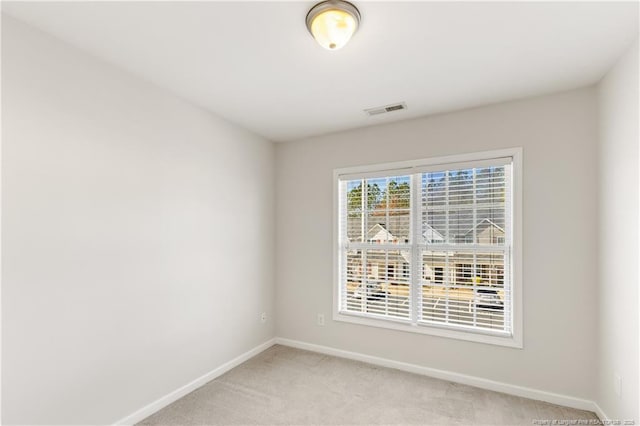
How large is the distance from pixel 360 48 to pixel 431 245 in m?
1.94

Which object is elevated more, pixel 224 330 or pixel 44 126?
pixel 44 126

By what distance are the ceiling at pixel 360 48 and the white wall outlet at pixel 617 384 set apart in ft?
6.96

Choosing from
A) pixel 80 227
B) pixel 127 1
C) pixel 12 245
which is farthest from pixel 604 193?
pixel 12 245

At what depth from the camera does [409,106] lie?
2.97 m

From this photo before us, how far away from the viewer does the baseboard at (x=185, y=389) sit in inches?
91.9

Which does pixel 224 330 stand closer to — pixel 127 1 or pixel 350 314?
pixel 350 314

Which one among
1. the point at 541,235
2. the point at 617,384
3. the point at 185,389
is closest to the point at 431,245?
the point at 541,235

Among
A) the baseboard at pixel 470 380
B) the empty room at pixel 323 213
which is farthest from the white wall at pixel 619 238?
the baseboard at pixel 470 380

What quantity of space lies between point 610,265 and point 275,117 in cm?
298

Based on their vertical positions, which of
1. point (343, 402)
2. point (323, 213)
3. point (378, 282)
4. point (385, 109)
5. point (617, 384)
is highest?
point (385, 109)

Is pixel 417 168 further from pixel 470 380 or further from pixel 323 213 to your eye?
pixel 470 380

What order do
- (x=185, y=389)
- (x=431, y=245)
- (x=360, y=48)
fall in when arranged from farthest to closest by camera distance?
(x=431, y=245), (x=185, y=389), (x=360, y=48)

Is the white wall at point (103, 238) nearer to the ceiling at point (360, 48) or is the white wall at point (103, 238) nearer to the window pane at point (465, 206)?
the ceiling at point (360, 48)

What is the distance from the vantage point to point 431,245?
3170 millimetres
